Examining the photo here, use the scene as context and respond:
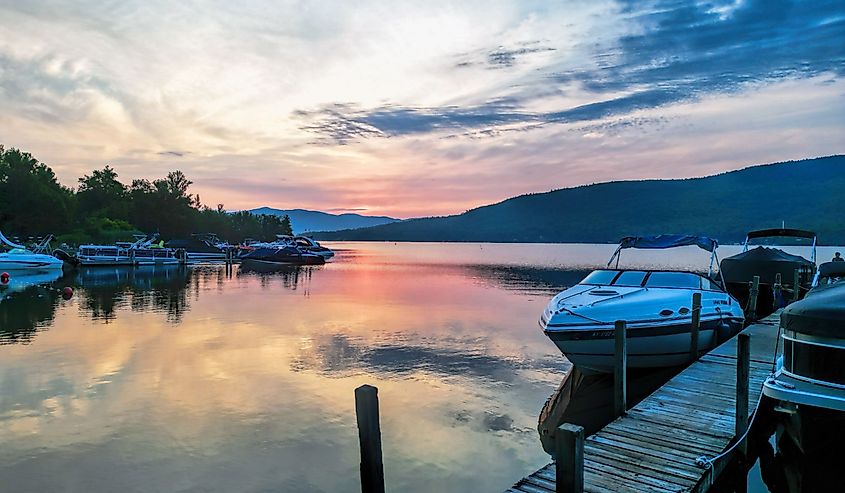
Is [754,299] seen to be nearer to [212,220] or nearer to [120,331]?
[120,331]

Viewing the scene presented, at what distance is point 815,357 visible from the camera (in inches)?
236

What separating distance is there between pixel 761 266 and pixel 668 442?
737 inches

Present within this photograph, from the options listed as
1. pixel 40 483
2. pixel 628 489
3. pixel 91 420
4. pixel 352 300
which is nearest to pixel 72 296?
pixel 352 300

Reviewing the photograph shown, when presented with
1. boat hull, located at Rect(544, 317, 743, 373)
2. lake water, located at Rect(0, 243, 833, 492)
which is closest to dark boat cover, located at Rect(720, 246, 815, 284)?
lake water, located at Rect(0, 243, 833, 492)

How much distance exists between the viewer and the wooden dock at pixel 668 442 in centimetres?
573

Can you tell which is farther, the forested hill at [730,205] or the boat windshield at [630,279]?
the forested hill at [730,205]

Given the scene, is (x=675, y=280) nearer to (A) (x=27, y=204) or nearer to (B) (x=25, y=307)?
(B) (x=25, y=307)

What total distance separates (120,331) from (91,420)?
10.3 m

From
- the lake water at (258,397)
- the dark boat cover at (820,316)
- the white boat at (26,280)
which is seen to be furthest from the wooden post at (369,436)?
the white boat at (26,280)

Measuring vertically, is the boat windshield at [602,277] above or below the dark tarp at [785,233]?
below

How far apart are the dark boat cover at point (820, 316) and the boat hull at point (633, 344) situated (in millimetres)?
4309

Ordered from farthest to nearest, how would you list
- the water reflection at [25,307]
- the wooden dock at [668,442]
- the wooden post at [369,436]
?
the water reflection at [25,307]
the wooden dock at [668,442]
the wooden post at [369,436]

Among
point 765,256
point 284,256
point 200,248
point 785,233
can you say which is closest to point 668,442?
point 765,256

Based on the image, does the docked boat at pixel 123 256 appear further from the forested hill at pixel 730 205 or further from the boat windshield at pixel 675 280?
the forested hill at pixel 730 205
